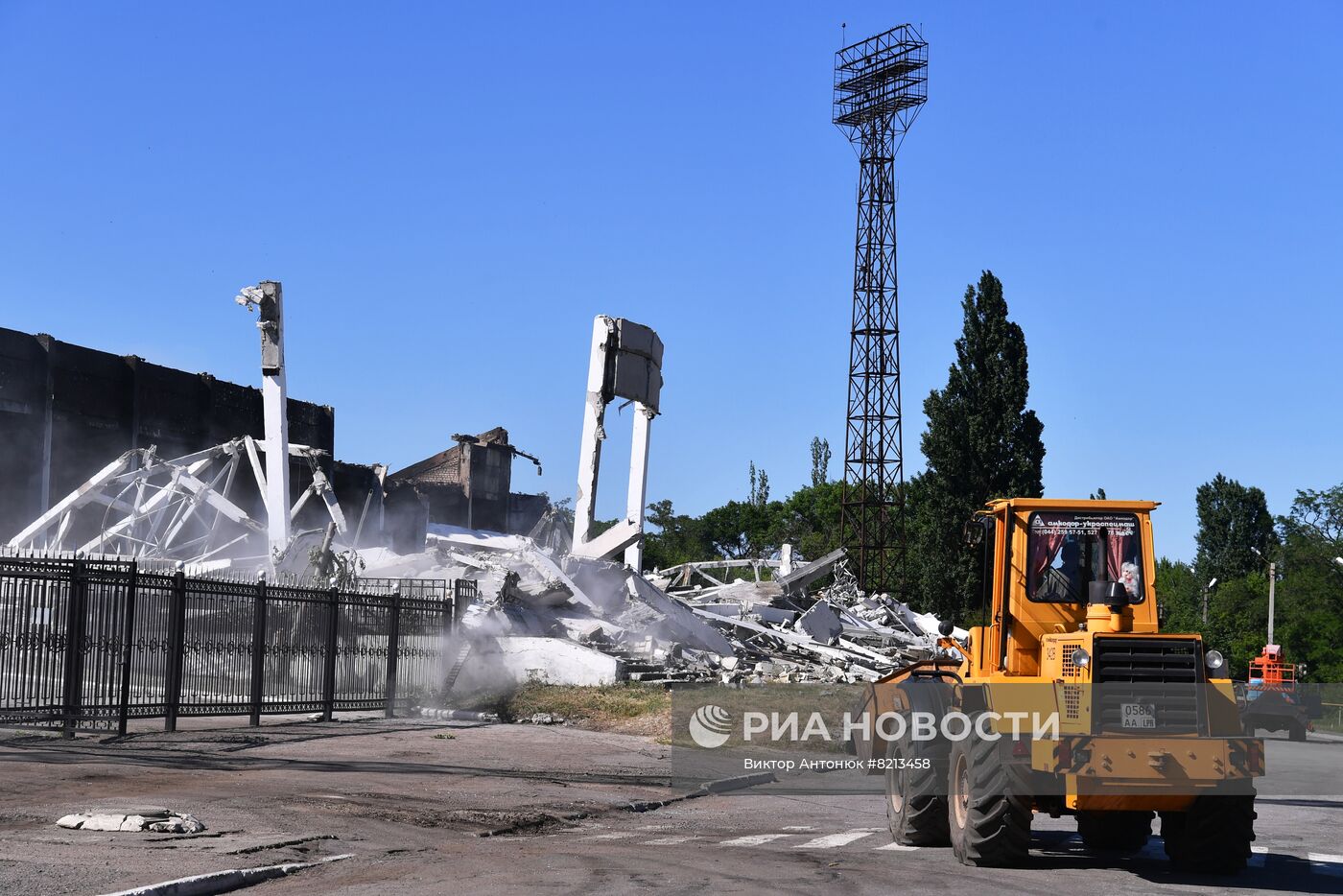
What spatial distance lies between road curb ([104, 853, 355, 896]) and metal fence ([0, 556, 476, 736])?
888 centimetres

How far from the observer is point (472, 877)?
9305 mm

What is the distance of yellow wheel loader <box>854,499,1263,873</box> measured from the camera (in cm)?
995

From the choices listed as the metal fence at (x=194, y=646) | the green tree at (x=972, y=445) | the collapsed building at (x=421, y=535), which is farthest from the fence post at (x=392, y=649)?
the green tree at (x=972, y=445)

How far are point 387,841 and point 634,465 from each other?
91.0ft

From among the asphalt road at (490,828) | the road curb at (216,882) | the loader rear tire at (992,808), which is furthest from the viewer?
the loader rear tire at (992,808)

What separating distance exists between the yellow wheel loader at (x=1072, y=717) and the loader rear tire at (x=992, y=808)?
0.04 ft

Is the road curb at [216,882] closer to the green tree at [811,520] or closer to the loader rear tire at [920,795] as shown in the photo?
the loader rear tire at [920,795]

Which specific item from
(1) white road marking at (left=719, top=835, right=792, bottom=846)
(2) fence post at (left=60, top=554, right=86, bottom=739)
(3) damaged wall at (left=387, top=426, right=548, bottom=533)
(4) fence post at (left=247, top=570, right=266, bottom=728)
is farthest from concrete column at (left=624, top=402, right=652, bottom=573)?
(3) damaged wall at (left=387, top=426, right=548, bottom=533)

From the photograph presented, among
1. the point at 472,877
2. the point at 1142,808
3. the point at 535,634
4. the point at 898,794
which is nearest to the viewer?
the point at 472,877

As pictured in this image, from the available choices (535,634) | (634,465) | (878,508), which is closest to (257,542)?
Result: (634,465)

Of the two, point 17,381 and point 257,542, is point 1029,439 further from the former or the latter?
point 17,381

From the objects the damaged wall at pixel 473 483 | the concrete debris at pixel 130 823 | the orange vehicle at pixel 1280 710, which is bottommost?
the orange vehicle at pixel 1280 710

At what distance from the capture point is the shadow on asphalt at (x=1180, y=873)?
10.1m

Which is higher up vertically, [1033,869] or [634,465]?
[634,465]
